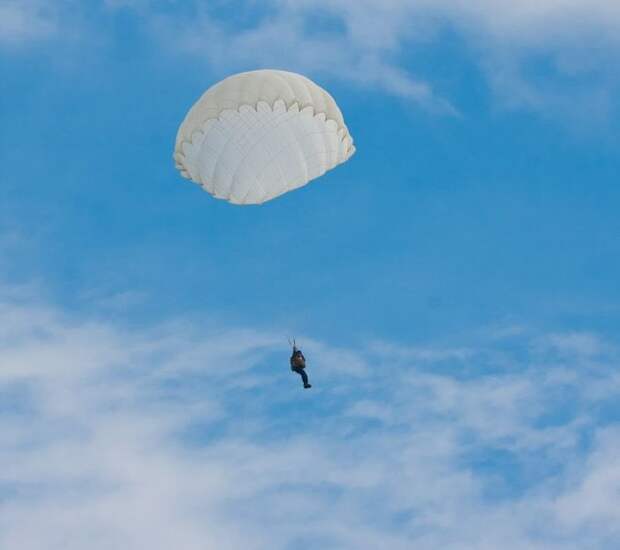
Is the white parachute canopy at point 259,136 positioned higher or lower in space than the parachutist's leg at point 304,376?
higher

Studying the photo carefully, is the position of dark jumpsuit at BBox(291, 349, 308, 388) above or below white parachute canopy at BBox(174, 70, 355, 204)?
below

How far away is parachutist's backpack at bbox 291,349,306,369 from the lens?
58.6 metres

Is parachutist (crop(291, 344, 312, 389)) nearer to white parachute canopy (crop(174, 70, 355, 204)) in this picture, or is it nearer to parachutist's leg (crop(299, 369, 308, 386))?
parachutist's leg (crop(299, 369, 308, 386))

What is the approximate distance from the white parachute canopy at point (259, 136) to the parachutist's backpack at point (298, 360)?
23.1 feet

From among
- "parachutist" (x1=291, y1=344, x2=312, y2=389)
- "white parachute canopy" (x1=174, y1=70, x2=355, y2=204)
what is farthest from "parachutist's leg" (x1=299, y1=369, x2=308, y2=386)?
"white parachute canopy" (x1=174, y1=70, x2=355, y2=204)

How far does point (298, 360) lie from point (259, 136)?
9452 millimetres

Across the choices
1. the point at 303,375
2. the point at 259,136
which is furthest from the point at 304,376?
the point at 259,136

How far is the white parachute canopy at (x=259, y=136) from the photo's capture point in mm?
58219

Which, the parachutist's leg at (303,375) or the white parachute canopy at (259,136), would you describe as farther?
the parachutist's leg at (303,375)

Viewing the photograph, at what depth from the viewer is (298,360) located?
58.6 meters

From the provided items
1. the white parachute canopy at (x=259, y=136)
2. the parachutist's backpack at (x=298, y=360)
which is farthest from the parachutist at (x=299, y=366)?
the white parachute canopy at (x=259, y=136)

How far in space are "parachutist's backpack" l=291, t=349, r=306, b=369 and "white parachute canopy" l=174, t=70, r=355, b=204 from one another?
277 inches

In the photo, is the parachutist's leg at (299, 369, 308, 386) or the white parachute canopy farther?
the parachutist's leg at (299, 369, 308, 386)

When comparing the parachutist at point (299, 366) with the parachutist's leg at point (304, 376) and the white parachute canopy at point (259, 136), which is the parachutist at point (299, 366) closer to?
the parachutist's leg at point (304, 376)
